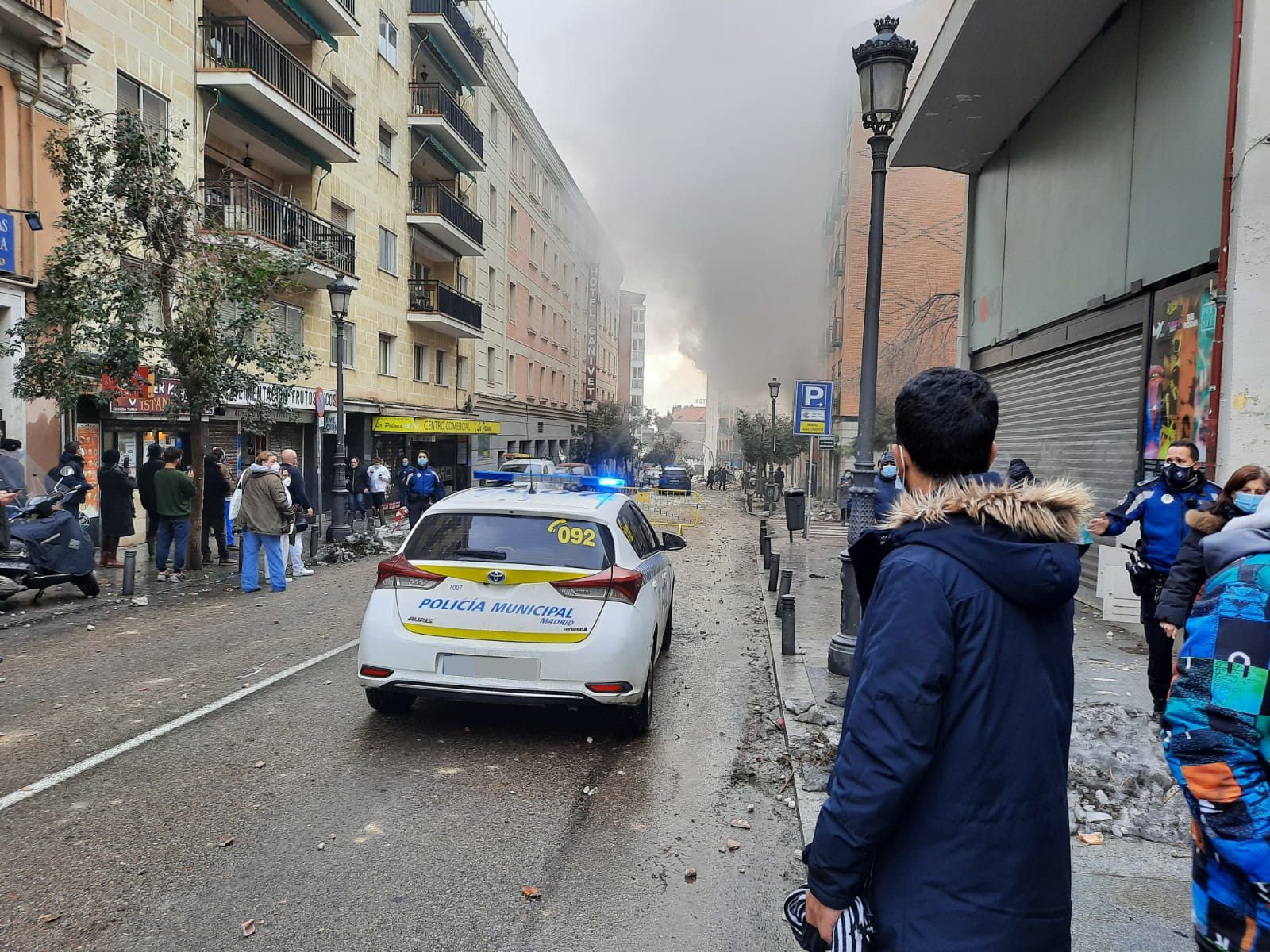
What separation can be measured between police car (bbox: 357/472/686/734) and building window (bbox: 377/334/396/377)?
20.1 m

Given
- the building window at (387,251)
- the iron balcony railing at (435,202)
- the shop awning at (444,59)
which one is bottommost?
the building window at (387,251)

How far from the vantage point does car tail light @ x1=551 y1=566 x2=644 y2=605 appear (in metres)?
4.86

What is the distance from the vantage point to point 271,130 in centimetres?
1798

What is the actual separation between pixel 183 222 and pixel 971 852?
474 inches

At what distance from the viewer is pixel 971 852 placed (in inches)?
63.1

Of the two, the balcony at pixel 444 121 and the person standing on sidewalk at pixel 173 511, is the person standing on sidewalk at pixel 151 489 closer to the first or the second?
the person standing on sidewalk at pixel 173 511

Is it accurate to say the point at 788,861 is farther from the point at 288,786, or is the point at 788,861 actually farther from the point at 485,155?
the point at 485,155

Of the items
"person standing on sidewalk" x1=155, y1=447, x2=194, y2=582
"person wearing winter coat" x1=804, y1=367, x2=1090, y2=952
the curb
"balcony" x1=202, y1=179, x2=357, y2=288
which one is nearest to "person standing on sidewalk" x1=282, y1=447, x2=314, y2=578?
"person standing on sidewalk" x1=155, y1=447, x2=194, y2=582

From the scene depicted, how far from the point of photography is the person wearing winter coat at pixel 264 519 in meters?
10.2

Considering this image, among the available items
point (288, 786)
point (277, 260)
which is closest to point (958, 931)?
point (288, 786)

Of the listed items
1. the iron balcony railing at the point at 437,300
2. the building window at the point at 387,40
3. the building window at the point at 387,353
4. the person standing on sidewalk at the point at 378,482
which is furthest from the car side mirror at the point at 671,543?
the building window at the point at 387,40

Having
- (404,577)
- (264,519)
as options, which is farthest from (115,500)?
(404,577)

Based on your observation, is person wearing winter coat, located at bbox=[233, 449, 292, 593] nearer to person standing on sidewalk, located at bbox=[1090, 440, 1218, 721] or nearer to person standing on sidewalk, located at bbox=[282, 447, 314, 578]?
person standing on sidewalk, located at bbox=[282, 447, 314, 578]

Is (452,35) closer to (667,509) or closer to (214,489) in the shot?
(667,509)
